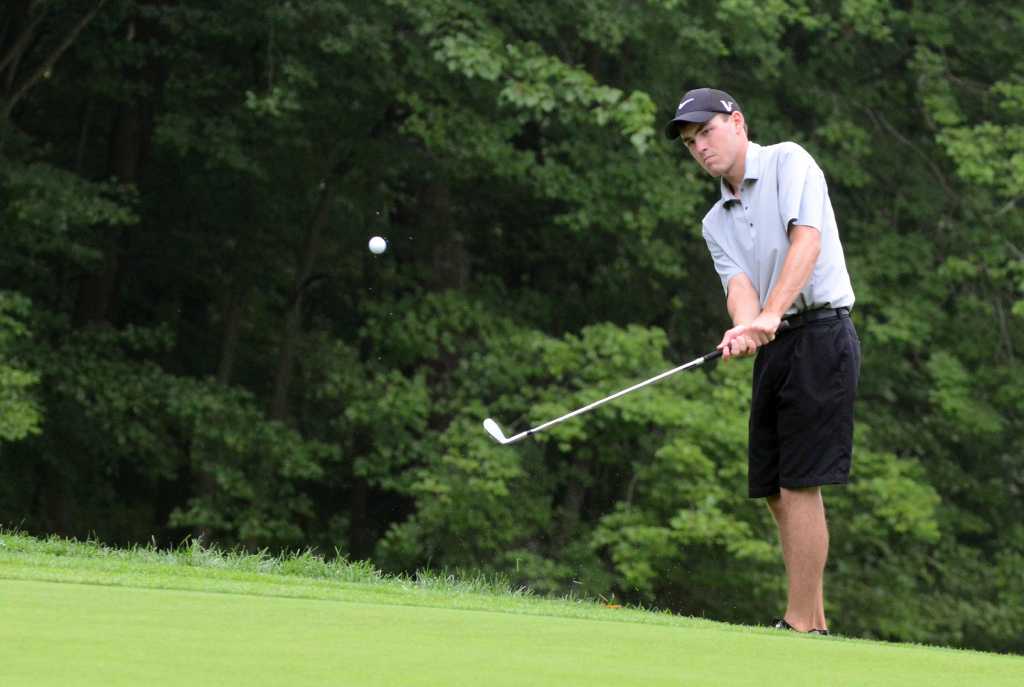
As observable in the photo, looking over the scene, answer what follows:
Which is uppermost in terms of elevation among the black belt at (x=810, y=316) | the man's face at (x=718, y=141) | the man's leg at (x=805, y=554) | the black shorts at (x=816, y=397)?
the man's face at (x=718, y=141)

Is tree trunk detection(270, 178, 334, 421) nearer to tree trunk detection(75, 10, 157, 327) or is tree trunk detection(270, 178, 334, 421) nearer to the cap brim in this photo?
tree trunk detection(75, 10, 157, 327)

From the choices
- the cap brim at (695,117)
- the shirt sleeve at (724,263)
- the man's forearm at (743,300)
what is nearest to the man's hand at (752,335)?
the man's forearm at (743,300)

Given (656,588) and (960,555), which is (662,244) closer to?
(656,588)

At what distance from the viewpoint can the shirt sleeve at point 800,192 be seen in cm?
525

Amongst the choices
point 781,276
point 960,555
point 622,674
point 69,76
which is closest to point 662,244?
point 960,555

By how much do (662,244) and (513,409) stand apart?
7.69 feet

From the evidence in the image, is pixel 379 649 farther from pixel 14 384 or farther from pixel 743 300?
pixel 14 384

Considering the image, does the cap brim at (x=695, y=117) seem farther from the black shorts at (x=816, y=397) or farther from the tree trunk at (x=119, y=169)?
the tree trunk at (x=119, y=169)

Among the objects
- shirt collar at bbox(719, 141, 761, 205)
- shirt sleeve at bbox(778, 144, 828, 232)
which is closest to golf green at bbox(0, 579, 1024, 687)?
shirt sleeve at bbox(778, 144, 828, 232)

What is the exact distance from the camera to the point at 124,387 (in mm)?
16984

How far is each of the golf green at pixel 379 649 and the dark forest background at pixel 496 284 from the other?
10558 mm

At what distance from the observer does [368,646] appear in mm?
3316

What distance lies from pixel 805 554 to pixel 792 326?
2.28 feet

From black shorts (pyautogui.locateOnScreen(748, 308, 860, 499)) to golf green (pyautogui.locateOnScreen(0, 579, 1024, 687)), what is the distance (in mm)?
1061
